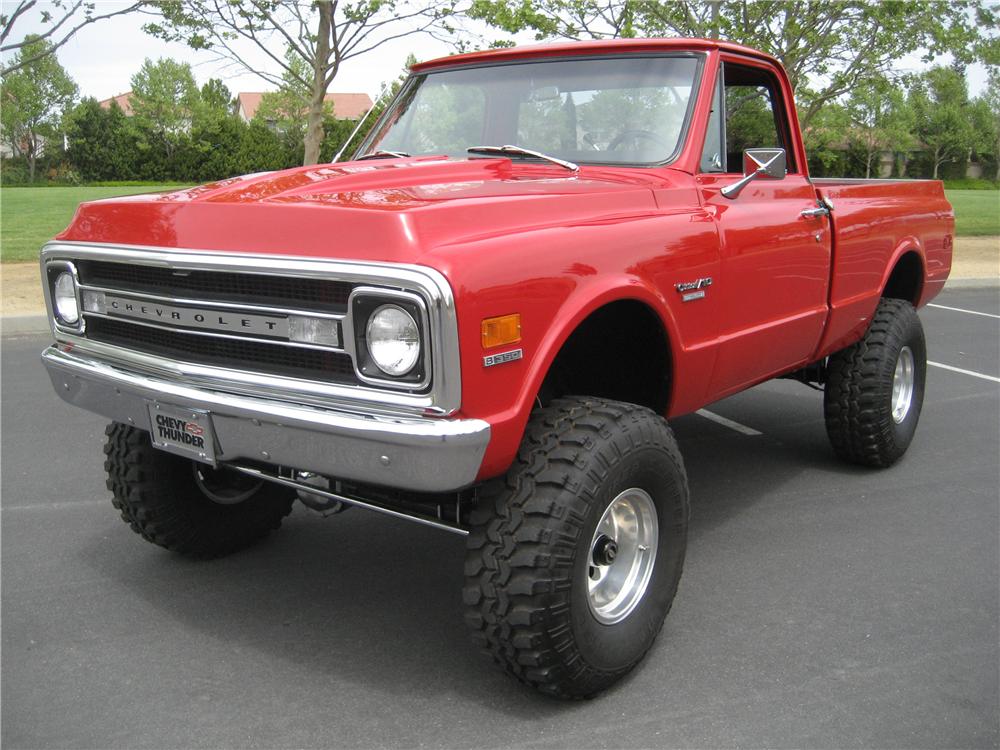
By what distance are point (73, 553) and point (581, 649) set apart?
2.33 metres

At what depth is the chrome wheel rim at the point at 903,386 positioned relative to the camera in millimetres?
5309

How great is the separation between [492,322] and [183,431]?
39.8 inches

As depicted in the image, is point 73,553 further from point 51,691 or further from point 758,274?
point 758,274

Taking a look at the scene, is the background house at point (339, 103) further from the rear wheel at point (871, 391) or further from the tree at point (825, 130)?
the rear wheel at point (871, 391)

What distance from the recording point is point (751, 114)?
4.62 meters

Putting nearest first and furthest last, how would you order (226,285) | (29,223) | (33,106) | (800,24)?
(226,285), (800,24), (29,223), (33,106)

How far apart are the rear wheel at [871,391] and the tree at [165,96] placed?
193 feet

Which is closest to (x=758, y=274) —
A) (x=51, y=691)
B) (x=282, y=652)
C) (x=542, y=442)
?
(x=542, y=442)

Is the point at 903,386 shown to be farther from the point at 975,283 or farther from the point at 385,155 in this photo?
the point at 975,283

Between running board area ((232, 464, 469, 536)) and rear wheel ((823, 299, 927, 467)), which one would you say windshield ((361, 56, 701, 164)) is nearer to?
running board area ((232, 464, 469, 536))

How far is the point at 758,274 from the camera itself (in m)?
3.75

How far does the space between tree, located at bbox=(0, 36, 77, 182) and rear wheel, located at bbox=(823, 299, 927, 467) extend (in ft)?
186

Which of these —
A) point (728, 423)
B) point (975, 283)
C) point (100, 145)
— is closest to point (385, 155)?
point (728, 423)

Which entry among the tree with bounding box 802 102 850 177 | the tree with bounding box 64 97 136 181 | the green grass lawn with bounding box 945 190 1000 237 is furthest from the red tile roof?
the green grass lawn with bounding box 945 190 1000 237
